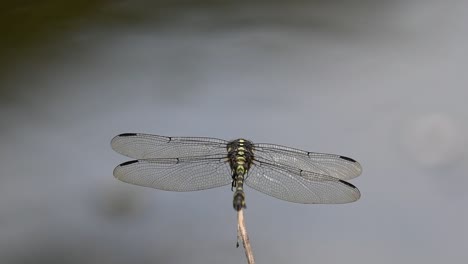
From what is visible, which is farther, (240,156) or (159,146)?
(159,146)

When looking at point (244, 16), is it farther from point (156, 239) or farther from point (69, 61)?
point (156, 239)

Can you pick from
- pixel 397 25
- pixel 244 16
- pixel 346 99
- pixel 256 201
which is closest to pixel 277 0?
pixel 244 16

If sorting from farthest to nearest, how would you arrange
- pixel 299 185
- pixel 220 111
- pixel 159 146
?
pixel 220 111 < pixel 159 146 < pixel 299 185

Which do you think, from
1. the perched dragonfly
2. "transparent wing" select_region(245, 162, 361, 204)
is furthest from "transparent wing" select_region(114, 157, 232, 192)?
"transparent wing" select_region(245, 162, 361, 204)

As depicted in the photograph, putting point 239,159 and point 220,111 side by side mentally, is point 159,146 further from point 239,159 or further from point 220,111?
point 220,111

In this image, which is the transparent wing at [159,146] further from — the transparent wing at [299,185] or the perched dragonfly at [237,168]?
the transparent wing at [299,185]

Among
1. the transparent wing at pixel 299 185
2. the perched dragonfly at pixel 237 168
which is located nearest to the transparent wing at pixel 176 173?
the perched dragonfly at pixel 237 168

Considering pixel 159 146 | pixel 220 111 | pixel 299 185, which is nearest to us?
pixel 299 185

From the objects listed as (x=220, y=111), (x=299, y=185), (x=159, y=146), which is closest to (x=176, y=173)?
(x=159, y=146)
